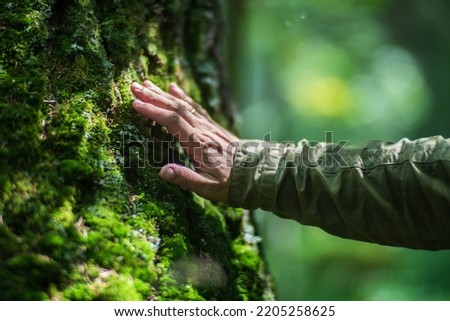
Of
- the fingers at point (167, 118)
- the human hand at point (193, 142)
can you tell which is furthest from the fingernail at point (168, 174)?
the fingers at point (167, 118)

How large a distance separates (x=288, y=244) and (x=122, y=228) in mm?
10328

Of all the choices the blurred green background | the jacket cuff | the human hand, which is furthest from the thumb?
the blurred green background

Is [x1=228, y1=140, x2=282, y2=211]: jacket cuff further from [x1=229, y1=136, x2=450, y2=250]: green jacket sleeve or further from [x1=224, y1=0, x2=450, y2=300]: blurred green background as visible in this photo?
[x1=224, y1=0, x2=450, y2=300]: blurred green background

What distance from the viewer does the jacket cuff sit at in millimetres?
2268

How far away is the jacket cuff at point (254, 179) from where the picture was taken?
7.44 ft

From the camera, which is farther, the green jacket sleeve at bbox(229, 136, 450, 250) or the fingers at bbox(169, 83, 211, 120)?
the fingers at bbox(169, 83, 211, 120)

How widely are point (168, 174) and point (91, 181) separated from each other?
0.40 meters

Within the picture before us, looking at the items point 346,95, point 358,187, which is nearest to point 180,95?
point 358,187

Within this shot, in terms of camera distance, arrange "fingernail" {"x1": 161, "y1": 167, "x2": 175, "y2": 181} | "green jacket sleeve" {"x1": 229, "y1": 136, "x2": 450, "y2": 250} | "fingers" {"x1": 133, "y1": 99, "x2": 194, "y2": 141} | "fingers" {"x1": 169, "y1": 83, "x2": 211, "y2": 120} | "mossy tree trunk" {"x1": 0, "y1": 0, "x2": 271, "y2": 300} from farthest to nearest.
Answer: "fingers" {"x1": 169, "y1": 83, "x2": 211, "y2": 120}
"fingers" {"x1": 133, "y1": 99, "x2": 194, "y2": 141}
"fingernail" {"x1": 161, "y1": 167, "x2": 175, "y2": 181}
"green jacket sleeve" {"x1": 229, "y1": 136, "x2": 450, "y2": 250}
"mossy tree trunk" {"x1": 0, "y1": 0, "x2": 271, "y2": 300}

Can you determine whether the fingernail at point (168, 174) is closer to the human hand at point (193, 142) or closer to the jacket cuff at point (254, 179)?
the human hand at point (193, 142)

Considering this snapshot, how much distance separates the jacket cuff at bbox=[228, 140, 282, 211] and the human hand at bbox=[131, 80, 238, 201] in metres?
0.05

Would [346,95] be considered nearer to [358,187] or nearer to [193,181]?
[358,187]

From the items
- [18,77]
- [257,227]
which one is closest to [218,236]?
[257,227]
